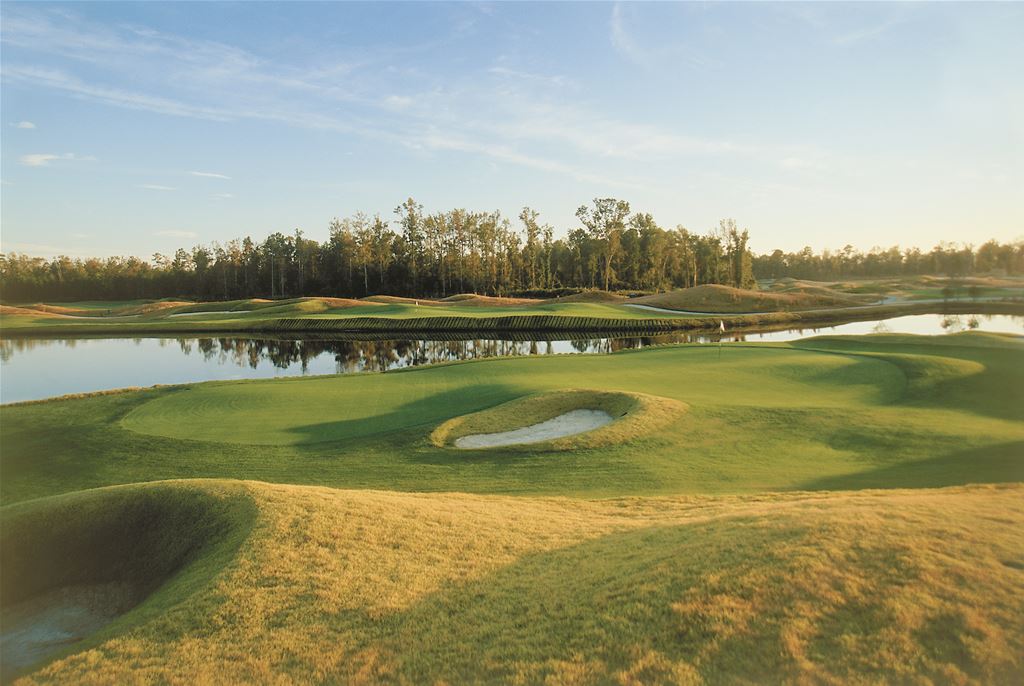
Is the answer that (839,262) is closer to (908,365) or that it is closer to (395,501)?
(908,365)

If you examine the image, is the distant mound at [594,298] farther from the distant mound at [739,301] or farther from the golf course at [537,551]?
the golf course at [537,551]

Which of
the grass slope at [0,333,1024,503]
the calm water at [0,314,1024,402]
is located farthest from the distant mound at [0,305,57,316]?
the grass slope at [0,333,1024,503]

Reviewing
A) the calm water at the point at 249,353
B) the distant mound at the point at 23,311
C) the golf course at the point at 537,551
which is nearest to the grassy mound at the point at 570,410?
the golf course at the point at 537,551

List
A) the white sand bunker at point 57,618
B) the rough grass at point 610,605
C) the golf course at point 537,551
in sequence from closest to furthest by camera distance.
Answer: the rough grass at point 610,605 < the golf course at point 537,551 < the white sand bunker at point 57,618

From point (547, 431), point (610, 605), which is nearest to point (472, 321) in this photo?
point (547, 431)

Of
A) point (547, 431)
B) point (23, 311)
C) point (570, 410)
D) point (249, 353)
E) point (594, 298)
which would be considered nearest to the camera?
point (547, 431)

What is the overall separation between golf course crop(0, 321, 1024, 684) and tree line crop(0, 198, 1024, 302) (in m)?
86.1

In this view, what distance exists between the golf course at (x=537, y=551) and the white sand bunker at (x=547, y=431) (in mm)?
200

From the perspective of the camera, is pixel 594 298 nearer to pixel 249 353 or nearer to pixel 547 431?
pixel 249 353

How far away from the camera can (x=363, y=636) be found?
575cm

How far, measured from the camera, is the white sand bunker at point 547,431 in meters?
16.7

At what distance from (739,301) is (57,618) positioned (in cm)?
7049

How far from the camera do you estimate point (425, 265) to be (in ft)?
366

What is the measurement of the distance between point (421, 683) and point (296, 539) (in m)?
3.14
